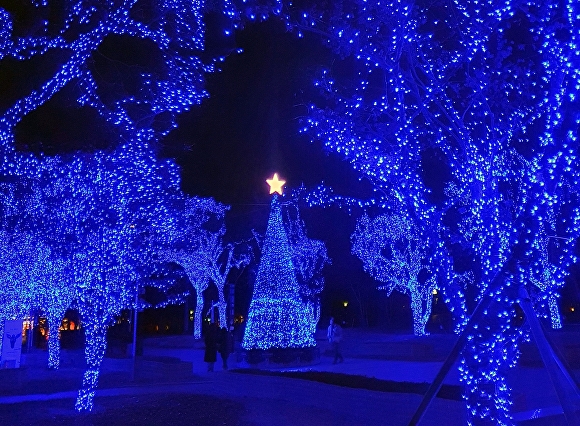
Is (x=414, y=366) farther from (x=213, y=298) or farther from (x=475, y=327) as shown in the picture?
(x=213, y=298)

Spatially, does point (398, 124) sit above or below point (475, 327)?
above

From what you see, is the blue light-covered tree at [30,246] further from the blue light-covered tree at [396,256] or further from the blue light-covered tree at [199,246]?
the blue light-covered tree at [396,256]

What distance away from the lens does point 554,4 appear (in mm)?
6762

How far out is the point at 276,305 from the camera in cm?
2070

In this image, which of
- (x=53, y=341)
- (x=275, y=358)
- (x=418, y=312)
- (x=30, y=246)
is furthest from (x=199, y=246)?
(x=30, y=246)

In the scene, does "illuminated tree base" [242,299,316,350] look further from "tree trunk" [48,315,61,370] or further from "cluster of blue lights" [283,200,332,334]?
"cluster of blue lights" [283,200,332,334]

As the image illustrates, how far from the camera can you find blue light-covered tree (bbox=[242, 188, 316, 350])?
20.6 meters

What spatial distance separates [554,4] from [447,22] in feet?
6.74

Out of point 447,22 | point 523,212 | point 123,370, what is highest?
point 447,22

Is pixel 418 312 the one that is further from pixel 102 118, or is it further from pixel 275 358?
pixel 102 118

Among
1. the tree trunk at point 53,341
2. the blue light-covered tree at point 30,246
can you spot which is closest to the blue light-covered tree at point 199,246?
the tree trunk at point 53,341

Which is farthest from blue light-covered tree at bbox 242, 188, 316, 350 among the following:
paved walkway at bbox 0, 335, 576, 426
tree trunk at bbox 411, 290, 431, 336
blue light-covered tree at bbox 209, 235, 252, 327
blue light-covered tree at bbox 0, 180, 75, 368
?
blue light-covered tree at bbox 209, 235, 252, 327

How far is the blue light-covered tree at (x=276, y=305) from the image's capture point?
2064cm

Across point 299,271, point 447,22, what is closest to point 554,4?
point 447,22
